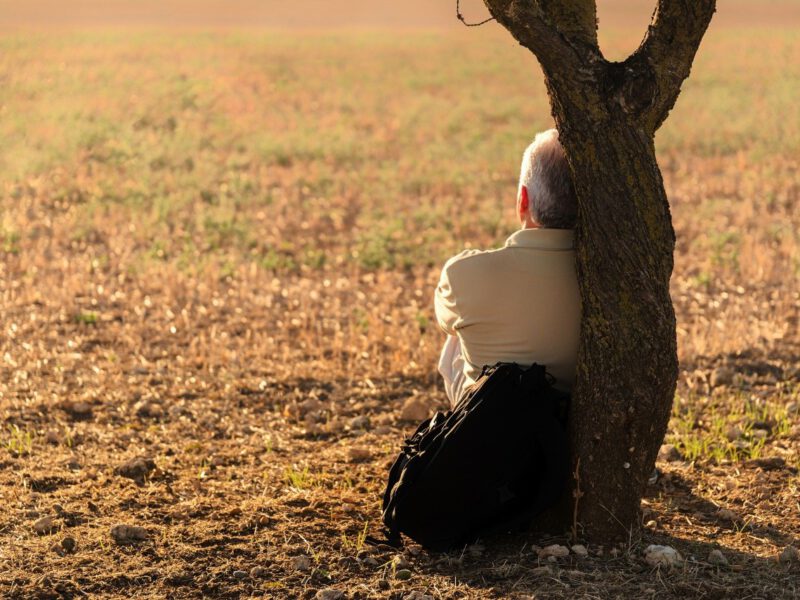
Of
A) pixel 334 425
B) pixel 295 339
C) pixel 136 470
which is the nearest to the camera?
pixel 136 470

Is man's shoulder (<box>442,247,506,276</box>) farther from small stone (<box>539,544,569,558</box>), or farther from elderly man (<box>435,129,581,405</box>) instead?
small stone (<box>539,544,569,558</box>)

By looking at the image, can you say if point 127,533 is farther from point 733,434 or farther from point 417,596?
point 733,434

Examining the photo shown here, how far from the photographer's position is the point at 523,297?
4352 millimetres

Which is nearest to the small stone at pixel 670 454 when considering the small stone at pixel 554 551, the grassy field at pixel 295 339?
the grassy field at pixel 295 339

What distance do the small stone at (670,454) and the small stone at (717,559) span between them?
4.82ft

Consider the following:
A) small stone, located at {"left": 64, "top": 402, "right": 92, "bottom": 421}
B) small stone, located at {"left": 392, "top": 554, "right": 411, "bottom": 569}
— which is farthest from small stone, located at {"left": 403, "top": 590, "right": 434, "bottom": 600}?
small stone, located at {"left": 64, "top": 402, "right": 92, "bottom": 421}

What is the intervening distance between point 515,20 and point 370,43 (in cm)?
3356

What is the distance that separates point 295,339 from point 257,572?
4.03m

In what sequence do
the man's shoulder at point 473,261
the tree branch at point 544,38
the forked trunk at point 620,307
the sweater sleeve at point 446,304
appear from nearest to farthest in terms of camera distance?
the tree branch at point 544,38 → the forked trunk at point 620,307 → the man's shoulder at point 473,261 → the sweater sleeve at point 446,304

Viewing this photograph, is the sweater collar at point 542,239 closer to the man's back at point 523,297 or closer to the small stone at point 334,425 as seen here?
the man's back at point 523,297

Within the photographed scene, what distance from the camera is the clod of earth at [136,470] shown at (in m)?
5.41

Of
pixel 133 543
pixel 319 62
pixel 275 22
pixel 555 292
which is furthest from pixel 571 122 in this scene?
pixel 275 22

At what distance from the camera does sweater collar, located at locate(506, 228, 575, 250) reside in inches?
171

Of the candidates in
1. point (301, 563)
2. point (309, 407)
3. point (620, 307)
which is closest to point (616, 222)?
point (620, 307)
